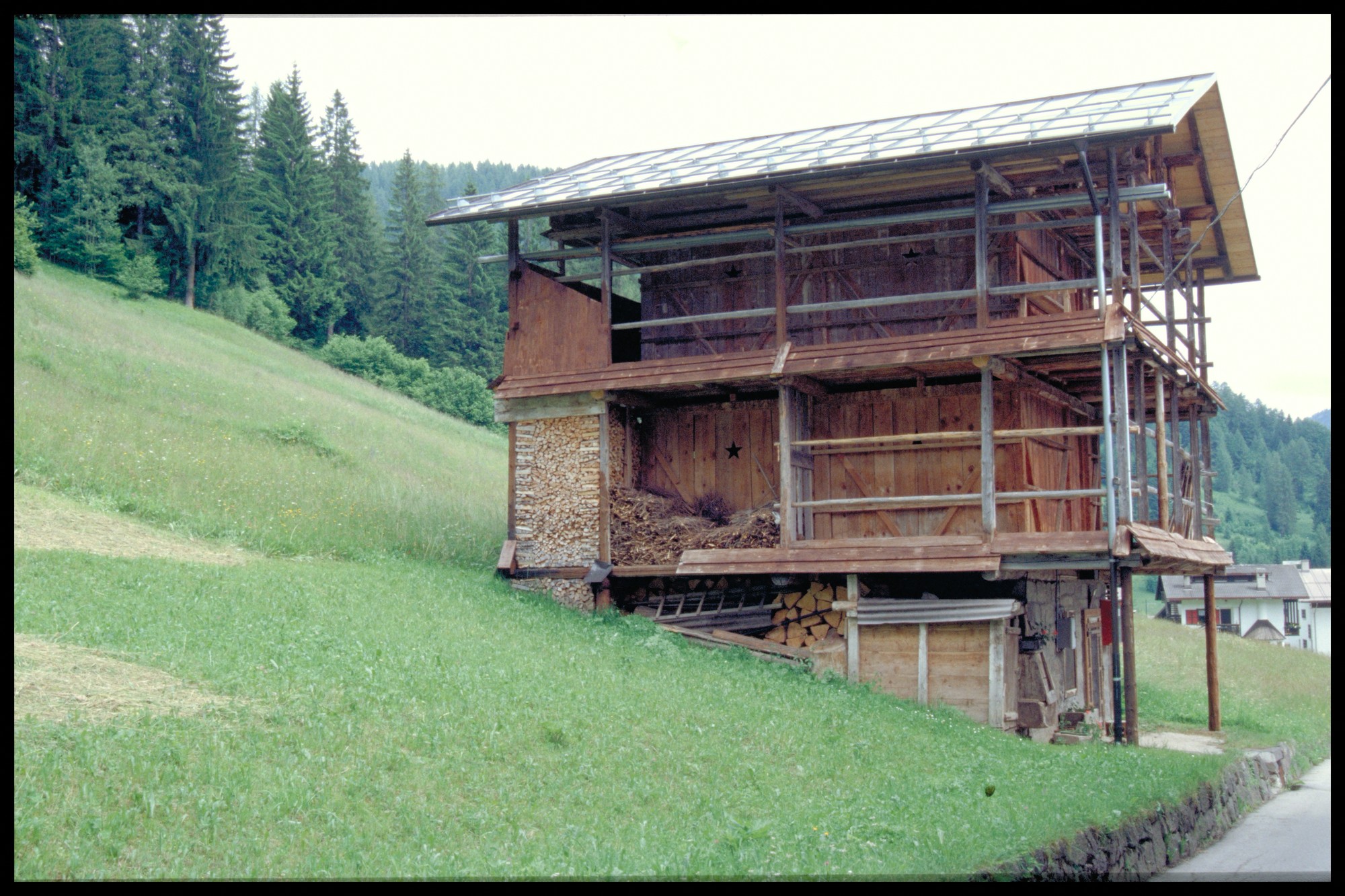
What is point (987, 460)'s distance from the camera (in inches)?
719

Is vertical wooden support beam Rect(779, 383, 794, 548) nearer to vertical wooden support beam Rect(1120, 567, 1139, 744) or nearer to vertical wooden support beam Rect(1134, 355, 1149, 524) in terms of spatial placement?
vertical wooden support beam Rect(1120, 567, 1139, 744)

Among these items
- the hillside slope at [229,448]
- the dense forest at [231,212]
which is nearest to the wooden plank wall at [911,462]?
the hillside slope at [229,448]

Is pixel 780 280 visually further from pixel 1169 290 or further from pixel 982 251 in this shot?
pixel 1169 290

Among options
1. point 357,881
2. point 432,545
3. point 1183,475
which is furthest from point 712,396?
point 357,881

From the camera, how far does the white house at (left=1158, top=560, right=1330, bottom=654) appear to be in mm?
77062

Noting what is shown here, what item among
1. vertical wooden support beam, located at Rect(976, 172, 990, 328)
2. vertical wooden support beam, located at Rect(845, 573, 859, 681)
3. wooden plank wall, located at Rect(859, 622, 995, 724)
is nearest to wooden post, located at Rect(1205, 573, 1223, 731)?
wooden plank wall, located at Rect(859, 622, 995, 724)

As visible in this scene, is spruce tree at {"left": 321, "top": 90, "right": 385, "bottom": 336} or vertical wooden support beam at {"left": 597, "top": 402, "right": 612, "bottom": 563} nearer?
vertical wooden support beam at {"left": 597, "top": 402, "right": 612, "bottom": 563}

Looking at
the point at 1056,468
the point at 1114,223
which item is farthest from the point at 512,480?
the point at 1114,223

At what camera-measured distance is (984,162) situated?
59.2 feet

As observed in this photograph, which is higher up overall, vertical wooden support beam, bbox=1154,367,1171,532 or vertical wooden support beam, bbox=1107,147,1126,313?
vertical wooden support beam, bbox=1107,147,1126,313

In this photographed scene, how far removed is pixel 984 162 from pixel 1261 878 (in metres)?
10.5

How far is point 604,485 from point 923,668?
244 inches

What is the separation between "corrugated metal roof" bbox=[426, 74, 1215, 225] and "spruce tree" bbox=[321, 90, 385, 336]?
5152 centimetres

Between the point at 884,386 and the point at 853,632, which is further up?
the point at 884,386
